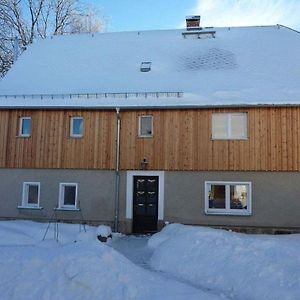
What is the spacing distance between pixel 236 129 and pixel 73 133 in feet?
19.9

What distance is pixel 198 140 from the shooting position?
14.9m

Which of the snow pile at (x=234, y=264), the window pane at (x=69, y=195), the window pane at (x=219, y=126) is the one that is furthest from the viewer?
the window pane at (x=69, y=195)

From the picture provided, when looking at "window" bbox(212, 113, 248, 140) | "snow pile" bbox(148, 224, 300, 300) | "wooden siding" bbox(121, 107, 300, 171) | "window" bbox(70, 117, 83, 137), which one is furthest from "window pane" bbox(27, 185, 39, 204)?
"snow pile" bbox(148, 224, 300, 300)

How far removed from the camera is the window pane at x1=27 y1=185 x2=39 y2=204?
16.0 metres

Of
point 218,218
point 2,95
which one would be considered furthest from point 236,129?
point 2,95

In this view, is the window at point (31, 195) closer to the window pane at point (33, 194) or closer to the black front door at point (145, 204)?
the window pane at point (33, 194)

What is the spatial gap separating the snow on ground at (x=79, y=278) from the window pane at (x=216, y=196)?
7.19 m

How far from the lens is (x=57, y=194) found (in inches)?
613

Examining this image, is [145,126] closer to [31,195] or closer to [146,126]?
[146,126]

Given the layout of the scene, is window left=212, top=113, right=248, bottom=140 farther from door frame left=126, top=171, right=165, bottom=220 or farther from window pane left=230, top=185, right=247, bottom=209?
door frame left=126, top=171, right=165, bottom=220

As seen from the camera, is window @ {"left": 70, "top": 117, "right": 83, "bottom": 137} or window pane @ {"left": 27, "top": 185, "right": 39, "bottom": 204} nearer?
window @ {"left": 70, "top": 117, "right": 83, "bottom": 137}

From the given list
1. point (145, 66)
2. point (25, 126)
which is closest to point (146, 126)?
point (145, 66)

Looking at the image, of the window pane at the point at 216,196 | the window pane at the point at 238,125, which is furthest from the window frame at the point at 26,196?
the window pane at the point at 238,125

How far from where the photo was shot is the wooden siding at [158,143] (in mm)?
14461
